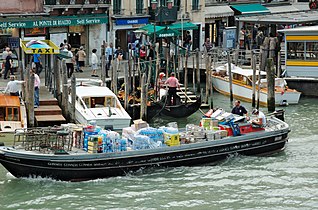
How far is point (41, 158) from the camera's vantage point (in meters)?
23.0

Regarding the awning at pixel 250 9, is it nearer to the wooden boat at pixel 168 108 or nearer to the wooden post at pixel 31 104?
the wooden boat at pixel 168 108

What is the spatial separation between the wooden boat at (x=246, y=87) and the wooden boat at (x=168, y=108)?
374 centimetres

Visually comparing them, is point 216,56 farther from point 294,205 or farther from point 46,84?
point 294,205

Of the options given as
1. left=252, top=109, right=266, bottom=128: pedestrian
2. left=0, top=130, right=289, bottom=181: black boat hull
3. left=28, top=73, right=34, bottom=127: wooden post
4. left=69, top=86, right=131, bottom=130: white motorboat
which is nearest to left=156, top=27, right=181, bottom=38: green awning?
left=69, top=86, right=131, bottom=130: white motorboat

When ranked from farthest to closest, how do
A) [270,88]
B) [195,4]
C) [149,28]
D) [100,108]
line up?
[195,4] → [149,28] → [270,88] → [100,108]

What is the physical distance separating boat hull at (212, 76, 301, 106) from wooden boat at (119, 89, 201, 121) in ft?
11.9

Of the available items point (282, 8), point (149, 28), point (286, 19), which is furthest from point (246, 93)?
point (282, 8)

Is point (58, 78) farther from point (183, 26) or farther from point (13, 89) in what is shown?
point (183, 26)

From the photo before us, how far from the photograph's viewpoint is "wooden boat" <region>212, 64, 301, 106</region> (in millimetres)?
35938

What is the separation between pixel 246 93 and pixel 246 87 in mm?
231

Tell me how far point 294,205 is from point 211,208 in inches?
74.5

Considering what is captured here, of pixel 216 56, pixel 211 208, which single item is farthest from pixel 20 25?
pixel 211 208

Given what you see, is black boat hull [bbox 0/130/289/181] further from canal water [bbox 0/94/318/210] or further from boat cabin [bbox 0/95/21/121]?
boat cabin [bbox 0/95/21/121]

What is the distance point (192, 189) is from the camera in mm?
22797
